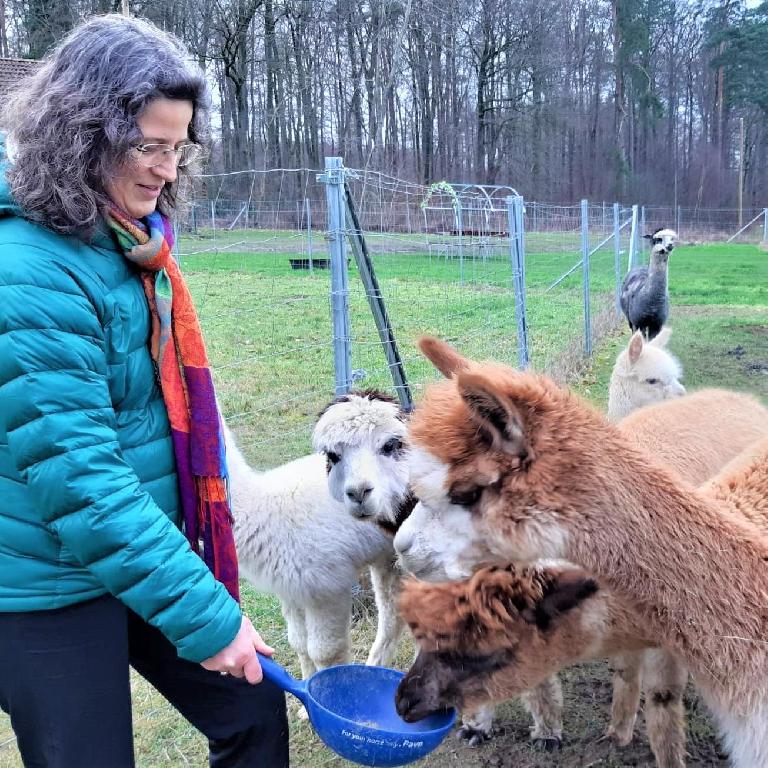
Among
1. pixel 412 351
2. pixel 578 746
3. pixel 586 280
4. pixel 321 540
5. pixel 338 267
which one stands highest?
pixel 338 267

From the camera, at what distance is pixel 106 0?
26953 mm

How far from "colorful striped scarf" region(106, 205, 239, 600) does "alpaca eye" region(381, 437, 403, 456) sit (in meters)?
1.15

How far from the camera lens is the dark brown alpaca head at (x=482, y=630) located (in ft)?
5.98

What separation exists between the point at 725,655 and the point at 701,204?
1478 inches

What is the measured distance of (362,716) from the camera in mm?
2070

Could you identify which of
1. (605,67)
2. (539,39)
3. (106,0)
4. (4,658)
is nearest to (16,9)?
(106,0)

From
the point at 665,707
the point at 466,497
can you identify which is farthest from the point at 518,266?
the point at 466,497

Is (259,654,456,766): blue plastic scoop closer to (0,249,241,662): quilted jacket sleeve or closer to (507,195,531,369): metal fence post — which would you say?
(0,249,241,662): quilted jacket sleeve

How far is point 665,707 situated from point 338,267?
2333 mm

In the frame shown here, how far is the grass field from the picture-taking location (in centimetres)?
284

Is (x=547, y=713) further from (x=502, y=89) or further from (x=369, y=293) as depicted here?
(x=502, y=89)

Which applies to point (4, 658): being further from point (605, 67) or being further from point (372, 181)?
point (605, 67)

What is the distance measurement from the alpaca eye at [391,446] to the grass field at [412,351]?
3.56 ft

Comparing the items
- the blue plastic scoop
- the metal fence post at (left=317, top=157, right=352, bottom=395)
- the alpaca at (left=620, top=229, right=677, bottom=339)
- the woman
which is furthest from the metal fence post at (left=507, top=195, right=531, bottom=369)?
the woman
